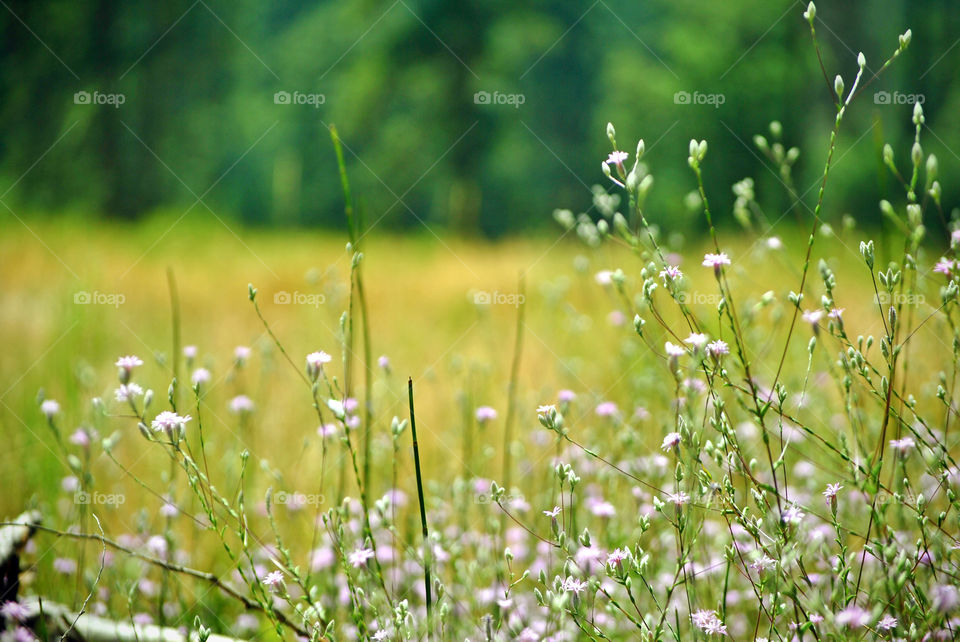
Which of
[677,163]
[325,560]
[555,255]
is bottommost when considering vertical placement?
[325,560]

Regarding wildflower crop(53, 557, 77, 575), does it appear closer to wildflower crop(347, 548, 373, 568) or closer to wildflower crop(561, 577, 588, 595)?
wildflower crop(347, 548, 373, 568)

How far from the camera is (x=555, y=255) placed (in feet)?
26.4

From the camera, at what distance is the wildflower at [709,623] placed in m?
0.98

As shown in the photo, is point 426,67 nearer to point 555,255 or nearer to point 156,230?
point 156,230

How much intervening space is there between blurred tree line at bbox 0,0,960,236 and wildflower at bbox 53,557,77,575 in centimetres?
858

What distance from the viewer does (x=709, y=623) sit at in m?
1.05

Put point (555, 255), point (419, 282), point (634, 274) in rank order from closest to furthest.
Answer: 1. point (634, 274)
2. point (419, 282)
3. point (555, 255)

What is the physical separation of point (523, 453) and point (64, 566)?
52.3 inches

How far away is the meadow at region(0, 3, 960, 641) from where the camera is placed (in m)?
1.01

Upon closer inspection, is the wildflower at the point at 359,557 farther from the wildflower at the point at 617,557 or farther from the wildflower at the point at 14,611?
the wildflower at the point at 14,611

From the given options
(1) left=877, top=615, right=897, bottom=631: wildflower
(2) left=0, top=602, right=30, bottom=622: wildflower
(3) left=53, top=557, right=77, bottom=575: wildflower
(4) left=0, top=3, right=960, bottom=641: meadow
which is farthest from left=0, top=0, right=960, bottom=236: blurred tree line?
(1) left=877, top=615, right=897, bottom=631: wildflower

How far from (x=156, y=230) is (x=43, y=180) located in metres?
3.37

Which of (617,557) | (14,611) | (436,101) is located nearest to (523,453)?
(617,557)

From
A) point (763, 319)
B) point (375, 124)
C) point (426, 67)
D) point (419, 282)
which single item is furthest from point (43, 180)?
point (763, 319)
